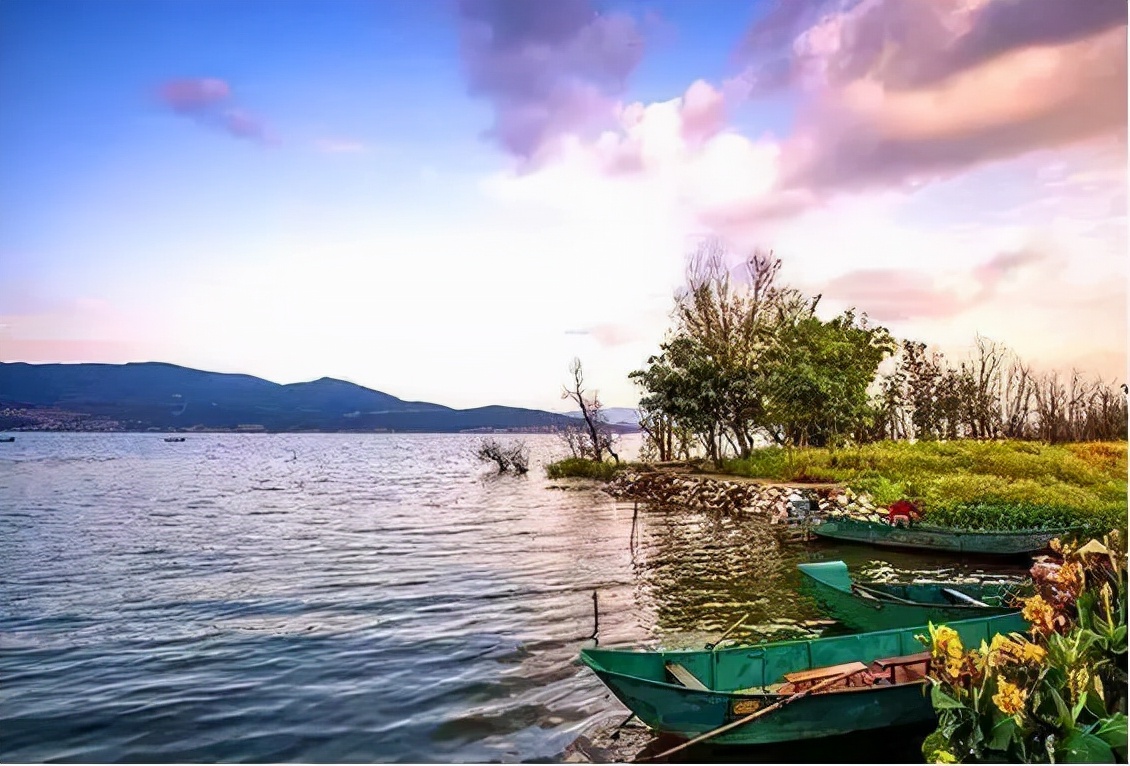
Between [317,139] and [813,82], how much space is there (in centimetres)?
406

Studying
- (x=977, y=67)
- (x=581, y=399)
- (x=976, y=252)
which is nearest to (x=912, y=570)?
(x=976, y=252)

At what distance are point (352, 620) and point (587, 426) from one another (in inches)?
699

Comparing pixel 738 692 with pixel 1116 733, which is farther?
pixel 738 692

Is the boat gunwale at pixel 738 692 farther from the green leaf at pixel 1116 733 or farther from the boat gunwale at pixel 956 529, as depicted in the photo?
the boat gunwale at pixel 956 529

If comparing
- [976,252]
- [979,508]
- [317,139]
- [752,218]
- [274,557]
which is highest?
[317,139]

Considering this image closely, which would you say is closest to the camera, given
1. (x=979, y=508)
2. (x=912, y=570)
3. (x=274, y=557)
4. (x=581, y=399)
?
(x=912, y=570)

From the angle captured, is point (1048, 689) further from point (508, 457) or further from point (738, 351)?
point (508, 457)

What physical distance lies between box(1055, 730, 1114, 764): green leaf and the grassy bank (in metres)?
8.21

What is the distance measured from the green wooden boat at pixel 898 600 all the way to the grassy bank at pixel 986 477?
4001 mm

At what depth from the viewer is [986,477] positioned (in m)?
13.0

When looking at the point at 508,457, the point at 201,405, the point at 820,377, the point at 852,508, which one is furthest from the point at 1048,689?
the point at 201,405

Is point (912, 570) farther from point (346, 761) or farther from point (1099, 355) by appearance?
point (346, 761)

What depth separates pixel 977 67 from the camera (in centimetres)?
461

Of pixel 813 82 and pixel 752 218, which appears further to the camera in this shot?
pixel 752 218
